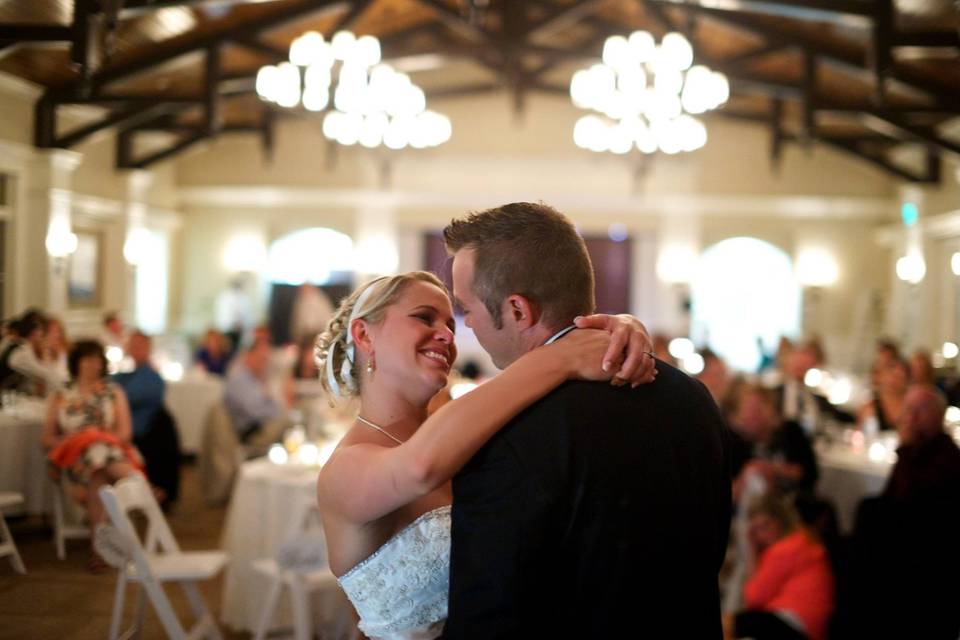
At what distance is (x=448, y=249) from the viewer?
1659mm

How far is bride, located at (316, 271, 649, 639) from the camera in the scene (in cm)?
150

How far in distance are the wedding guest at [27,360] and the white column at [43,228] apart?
182cm

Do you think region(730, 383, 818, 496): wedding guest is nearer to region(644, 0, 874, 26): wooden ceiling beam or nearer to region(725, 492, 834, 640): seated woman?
region(725, 492, 834, 640): seated woman

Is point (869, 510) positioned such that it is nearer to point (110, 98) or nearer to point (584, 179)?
point (110, 98)

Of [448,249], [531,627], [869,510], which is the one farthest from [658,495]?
[869,510]

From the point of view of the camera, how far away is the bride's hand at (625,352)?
4.94 feet

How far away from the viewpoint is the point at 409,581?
1.81 metres

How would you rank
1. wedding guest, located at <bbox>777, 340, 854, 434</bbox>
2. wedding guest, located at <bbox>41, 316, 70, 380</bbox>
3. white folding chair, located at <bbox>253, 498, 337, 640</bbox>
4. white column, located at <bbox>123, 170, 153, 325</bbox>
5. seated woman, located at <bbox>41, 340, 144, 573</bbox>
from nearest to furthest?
seated woman, located at <bbox>41, 340, 144, 573</bbox> < white folding chair, located at <bbox>253, 498, 337, 640</bbox> < wedding guest, located at <bbox>41, 316, 70, 380</bbox> < wedding guest, located at <bbox>777, 340, 854, 434</bbox> < white column, located at <bbox>123, 170, 153, 325</bbox>

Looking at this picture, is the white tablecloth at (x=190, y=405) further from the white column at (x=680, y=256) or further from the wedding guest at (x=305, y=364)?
the white column at (x=680, y=256)

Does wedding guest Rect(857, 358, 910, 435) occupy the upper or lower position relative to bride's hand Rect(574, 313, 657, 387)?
lower

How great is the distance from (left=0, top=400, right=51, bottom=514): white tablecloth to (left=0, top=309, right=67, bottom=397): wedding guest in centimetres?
102

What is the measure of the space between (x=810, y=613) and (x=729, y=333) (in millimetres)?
13070

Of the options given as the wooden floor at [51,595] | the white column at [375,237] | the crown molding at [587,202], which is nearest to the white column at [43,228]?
the wooden floor at [51,595]

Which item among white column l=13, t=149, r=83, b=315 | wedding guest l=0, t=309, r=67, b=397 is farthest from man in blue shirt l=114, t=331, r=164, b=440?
wedding guest l=0, t=309, r=67, b=397
